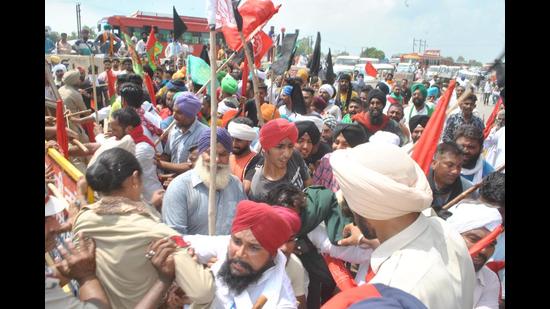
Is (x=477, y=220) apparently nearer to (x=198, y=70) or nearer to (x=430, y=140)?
(x=430, y=140)

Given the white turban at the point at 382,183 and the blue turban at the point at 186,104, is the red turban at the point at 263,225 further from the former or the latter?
the blue turban at the point at 186,104

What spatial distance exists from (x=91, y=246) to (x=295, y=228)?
993 millimetres

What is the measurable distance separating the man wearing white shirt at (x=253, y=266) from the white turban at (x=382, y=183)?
0.53m

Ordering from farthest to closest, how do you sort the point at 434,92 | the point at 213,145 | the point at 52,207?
the point at 434,92 → the point at 213,145 → the point at 52,207

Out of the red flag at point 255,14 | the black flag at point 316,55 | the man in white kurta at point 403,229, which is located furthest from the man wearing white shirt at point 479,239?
the black flag at point 316,55

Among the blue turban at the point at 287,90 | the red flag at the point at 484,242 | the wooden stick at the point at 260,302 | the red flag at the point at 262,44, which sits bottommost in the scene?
the wooden stick at the point at 260,302

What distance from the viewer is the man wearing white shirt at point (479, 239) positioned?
2.32 metres

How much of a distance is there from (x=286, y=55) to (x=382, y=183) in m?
4.14

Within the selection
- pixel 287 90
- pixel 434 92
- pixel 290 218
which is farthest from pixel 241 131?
pixel 434 92

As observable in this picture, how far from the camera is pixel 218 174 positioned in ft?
9.68
